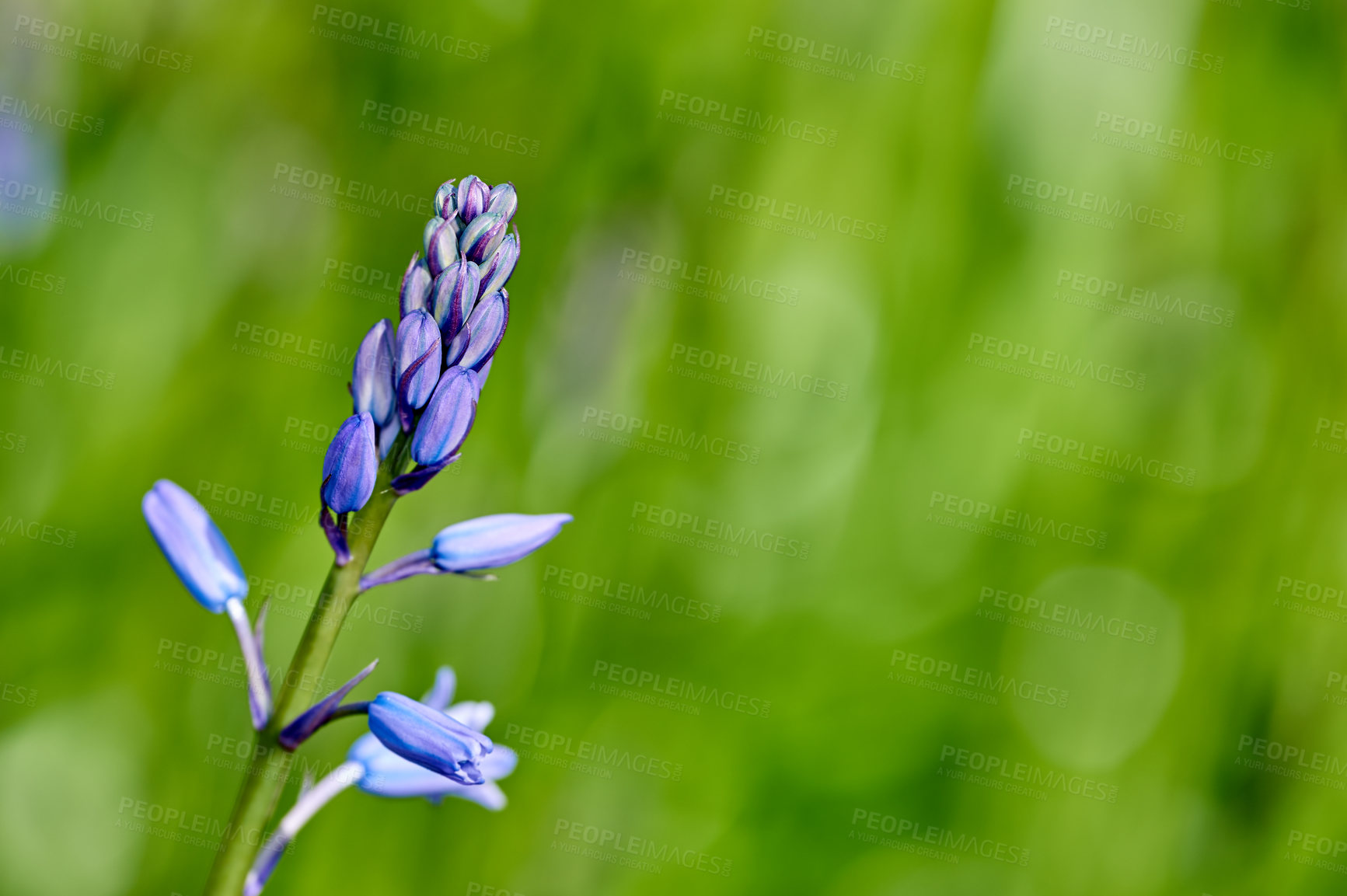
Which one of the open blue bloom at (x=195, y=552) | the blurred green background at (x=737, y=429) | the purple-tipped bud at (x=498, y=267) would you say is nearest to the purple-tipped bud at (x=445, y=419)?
the purple-tipped bud at (x=498, y=267)

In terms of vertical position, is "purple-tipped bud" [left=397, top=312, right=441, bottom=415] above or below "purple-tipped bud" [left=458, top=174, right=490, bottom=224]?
below

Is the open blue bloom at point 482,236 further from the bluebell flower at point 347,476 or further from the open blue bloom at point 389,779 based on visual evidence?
the open blue bloom at point 389,779

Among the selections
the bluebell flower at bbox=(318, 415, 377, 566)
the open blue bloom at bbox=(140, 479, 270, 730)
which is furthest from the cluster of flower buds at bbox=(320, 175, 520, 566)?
the open blue bloom at bbox=(140, 479, 270, 730)

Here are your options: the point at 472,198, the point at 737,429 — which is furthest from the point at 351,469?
the point at 737,429

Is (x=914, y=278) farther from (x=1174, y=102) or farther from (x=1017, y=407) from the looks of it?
(x=1174, y=102)

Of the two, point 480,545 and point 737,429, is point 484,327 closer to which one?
point 480,545

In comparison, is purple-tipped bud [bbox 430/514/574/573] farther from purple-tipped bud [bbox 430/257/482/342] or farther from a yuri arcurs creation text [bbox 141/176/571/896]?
purple-tipped bud [bbox 430/257/482/342]

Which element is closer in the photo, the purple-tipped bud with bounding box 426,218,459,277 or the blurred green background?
the purple-tipped bud with bounding box 426,218,459,277
